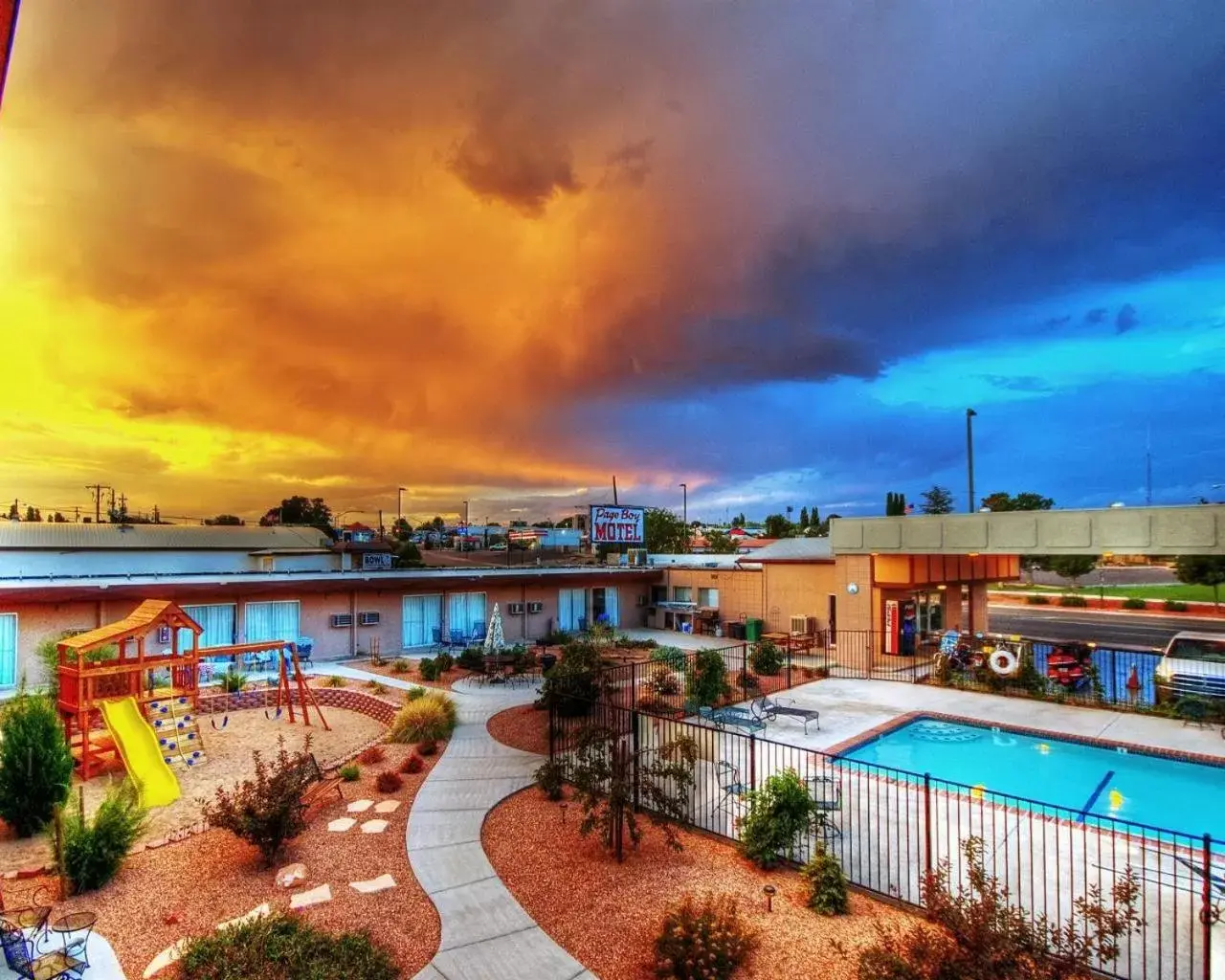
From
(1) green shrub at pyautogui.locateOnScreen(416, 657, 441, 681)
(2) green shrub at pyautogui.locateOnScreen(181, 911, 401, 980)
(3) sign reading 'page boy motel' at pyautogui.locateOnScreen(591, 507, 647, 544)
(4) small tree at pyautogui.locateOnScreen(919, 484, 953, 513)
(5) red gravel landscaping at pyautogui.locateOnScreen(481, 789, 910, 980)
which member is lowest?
(1) green shrub at pyautogui.locateOnScreen(416, 657, 441, 681)

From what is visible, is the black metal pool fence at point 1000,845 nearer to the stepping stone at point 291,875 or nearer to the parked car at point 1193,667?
the stepping stone at point 291,875

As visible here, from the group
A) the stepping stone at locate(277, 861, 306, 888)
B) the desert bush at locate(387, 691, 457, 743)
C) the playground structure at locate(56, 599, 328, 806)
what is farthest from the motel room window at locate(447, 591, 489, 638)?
the stepping stone at locate(277, 861, 306, 888)

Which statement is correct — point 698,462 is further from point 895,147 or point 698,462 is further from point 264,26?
point 264,26

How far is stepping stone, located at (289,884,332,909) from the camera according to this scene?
6.58 metres

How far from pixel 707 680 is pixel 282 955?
11081 millimetres

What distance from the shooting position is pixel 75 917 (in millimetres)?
5617

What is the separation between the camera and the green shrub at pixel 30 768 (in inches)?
325

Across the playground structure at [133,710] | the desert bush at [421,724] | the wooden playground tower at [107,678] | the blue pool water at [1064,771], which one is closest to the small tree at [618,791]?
the blue pool water at [1064,771]

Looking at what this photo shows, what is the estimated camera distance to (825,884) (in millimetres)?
6734

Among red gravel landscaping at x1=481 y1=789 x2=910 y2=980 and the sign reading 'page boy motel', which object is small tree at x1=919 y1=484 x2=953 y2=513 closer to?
the sign reading 'page boy motel'

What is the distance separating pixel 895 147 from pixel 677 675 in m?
19.4

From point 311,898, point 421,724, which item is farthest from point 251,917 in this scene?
point 421,724

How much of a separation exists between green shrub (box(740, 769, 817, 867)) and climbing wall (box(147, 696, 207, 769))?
9895 millimetres

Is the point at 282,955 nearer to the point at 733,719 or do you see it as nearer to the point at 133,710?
the point at 133,710
